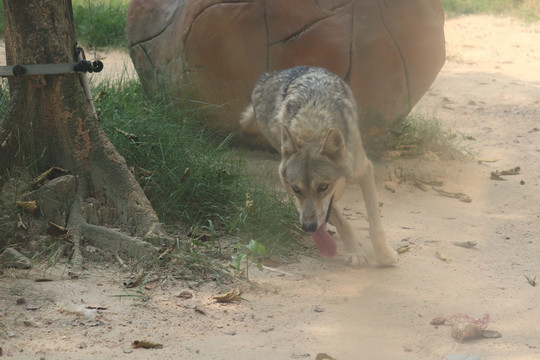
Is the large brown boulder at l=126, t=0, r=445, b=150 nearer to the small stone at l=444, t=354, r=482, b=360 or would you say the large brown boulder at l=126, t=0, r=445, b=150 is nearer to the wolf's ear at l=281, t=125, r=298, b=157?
the wolf's ear at l=281, t=125, r=298, b=157

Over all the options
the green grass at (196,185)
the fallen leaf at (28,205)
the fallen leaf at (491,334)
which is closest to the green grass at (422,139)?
the green grass at (196,185)

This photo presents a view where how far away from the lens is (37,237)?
4.97 metres

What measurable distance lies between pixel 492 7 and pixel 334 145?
12.3 metres

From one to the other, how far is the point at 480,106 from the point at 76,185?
683cm

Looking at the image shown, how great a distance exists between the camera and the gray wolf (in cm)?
521

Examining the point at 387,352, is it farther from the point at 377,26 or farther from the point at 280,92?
the point at 377,26

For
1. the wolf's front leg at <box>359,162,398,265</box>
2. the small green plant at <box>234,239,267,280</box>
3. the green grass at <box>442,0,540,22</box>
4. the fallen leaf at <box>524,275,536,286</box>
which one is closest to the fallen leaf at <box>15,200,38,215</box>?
the small green plant at <box>234,239,267,280</box>

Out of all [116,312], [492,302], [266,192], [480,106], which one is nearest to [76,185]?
[116,312]

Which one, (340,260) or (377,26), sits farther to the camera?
(377,26)

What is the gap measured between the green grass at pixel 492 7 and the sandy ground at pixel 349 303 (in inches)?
372

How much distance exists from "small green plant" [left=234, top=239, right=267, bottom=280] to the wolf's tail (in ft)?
6.30

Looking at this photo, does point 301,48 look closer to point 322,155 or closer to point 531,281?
point 322,155

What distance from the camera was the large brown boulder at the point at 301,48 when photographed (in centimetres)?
698

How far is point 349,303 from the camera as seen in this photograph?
4.78 m
